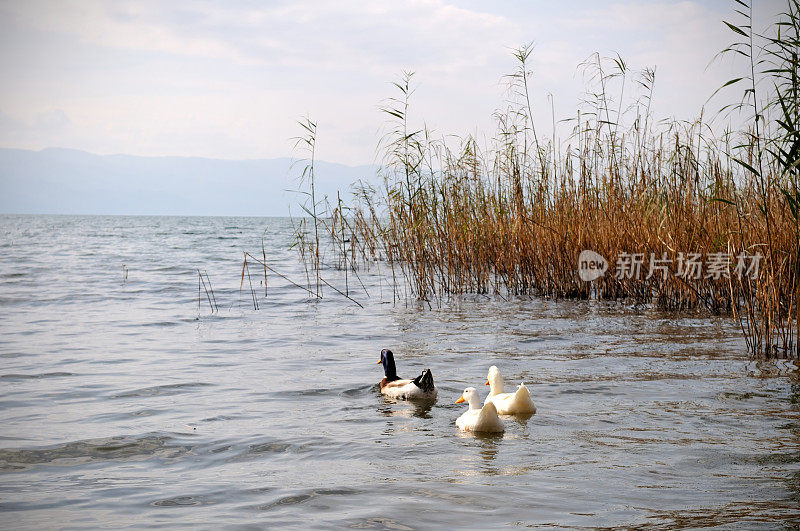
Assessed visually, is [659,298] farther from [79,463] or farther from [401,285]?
[79,463]

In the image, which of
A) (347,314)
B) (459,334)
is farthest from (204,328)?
(459,334)

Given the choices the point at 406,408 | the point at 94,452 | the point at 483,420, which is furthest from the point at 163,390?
the point at 483,420

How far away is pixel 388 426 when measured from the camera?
15.4 feet

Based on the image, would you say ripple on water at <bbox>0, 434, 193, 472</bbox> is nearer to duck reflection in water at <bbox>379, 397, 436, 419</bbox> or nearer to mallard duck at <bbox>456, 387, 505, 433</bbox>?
duck reflection in water at <bbox>379, 397, 436, 419</bbox>

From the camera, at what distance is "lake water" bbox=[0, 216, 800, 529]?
10.7ft

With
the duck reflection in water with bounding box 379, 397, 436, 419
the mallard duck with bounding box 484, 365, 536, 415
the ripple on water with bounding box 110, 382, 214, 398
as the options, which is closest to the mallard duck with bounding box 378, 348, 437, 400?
the duck reflection in water with bounding box 379, 397, 436, 419

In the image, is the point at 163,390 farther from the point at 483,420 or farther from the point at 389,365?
the point at 483,420

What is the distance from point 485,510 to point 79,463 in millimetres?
2462

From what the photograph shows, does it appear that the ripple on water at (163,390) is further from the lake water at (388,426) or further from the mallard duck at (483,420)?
the mallard duck at (483,420)

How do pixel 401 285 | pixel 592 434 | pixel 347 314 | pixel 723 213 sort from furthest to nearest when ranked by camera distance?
pixel 401 285 < pixel 347 314 < pixel 723 213 < pixel 592 434

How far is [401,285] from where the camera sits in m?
13.3

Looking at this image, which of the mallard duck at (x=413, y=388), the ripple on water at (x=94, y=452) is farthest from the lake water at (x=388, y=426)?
the mallard duck at (x=413, y=388)

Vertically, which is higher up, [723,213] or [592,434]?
[723,213]

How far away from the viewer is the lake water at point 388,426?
3.26m
